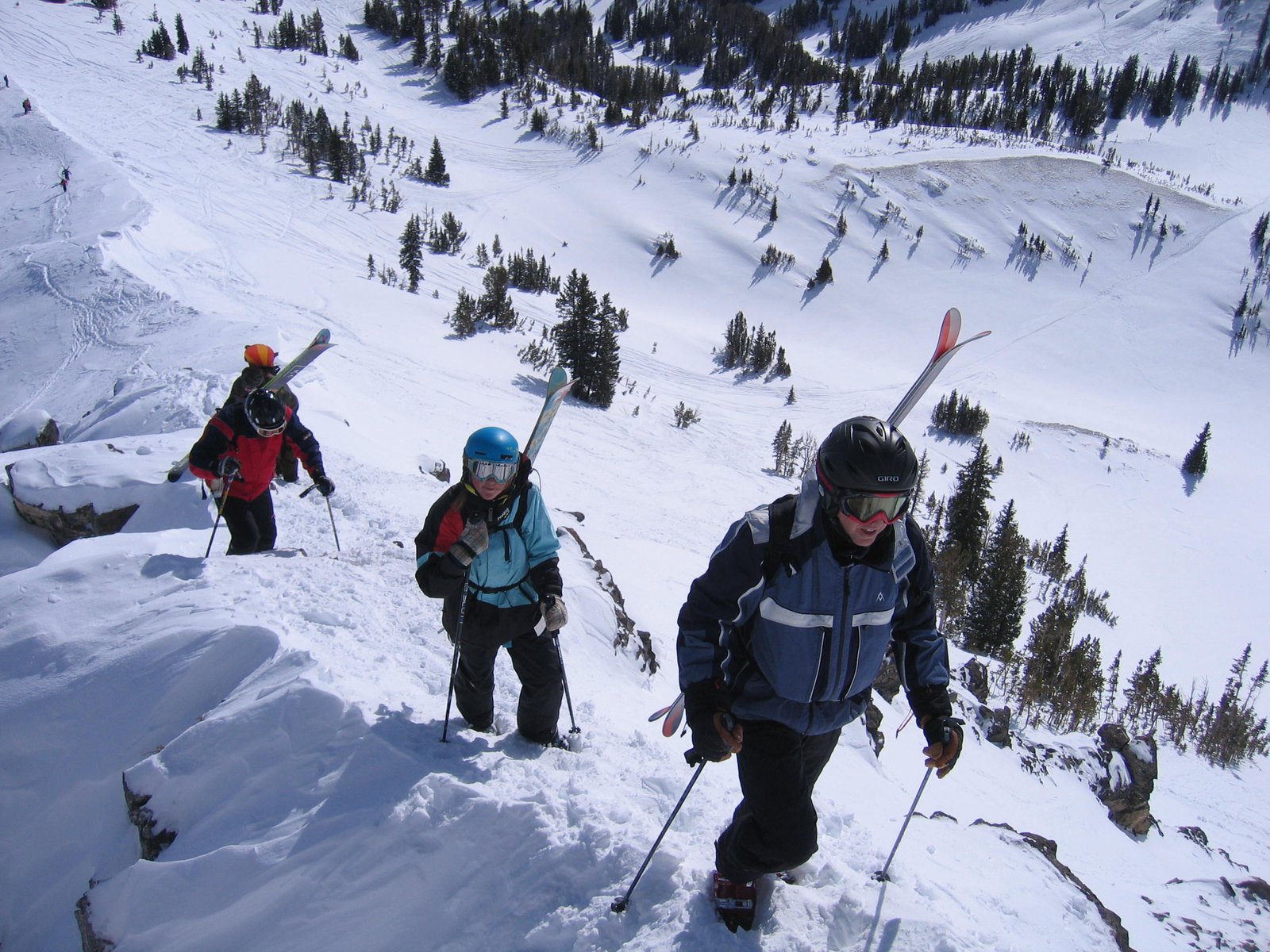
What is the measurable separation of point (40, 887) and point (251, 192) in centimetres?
3203

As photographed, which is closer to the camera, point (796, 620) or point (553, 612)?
point (796, 620)

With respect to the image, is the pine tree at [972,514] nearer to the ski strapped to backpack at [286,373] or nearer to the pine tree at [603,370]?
the pine tree at [603,370]

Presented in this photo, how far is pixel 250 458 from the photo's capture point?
5.53m

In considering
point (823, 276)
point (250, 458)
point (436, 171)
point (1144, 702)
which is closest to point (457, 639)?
point (250, 458)

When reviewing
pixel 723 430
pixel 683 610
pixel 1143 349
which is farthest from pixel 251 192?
pixel 1143 349

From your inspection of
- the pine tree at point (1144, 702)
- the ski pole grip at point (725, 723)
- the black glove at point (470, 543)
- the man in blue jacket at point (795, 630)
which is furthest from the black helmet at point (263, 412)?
the pine tree at point (1144, 702)

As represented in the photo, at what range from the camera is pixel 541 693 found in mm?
3664

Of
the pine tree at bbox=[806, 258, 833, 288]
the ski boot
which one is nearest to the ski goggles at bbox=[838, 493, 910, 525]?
the ski boot

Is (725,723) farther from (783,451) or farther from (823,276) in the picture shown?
(823,276)

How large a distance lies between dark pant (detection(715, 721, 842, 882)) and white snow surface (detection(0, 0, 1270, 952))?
266 mm

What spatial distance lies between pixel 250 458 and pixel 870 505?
4939 mm

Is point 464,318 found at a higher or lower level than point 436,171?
lower

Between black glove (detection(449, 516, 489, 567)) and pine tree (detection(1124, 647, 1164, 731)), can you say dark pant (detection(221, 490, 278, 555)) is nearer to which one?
→ black glove (detection(449, 516, 489, 567))

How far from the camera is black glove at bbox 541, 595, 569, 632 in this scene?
131 inches
